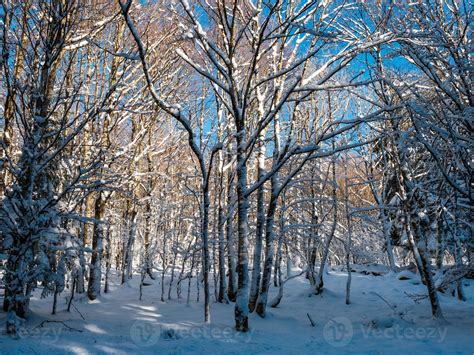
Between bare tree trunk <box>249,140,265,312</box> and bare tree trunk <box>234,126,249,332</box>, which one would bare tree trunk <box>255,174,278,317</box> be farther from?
bare tree trunk <box>234,126,249,332</box>

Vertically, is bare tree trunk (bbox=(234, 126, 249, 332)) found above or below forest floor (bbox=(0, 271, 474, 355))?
above

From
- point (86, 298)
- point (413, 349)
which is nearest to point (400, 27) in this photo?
point (413, 349)

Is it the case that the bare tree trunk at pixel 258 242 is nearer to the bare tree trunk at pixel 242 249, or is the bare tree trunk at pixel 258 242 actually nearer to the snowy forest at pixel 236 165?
the snowy forest at pixel 236 165

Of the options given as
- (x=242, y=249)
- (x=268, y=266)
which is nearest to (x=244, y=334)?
(x=242, y=249)

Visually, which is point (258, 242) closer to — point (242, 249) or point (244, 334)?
point (242, 249)

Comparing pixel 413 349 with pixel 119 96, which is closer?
pixel 413 349

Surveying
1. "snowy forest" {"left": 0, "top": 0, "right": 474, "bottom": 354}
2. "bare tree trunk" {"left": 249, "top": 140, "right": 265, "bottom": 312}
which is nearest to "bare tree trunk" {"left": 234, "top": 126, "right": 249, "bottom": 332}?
"snowy forest" {"left": 0, "top": 0, "right": 474, "bottom": 354}

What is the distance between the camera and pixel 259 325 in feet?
21.8

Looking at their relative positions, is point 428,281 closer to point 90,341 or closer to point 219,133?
point 90,341

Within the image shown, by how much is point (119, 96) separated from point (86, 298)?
582cm

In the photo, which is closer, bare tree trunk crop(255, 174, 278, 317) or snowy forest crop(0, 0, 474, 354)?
snowy forest crop(0, 0, 474, 354)

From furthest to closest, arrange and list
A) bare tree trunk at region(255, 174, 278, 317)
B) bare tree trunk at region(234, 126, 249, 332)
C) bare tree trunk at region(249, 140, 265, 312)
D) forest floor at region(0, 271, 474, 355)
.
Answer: bare tree trunk at region(255, 174, 278, 317) → bare tree trunk at region(249, 140, 265, 312) → bare tree trunk at region(234, 126, 249, 332) → forest floor at region(0, 271, 474, 355)

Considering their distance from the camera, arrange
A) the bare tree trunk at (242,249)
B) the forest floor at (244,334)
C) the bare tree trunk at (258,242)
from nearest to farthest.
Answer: the forest floor at (244,334)
the bare tree trunk at (242,249)
the bare tree trunk at (258,242)

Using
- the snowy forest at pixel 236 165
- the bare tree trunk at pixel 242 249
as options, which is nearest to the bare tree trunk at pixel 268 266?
the snowy forest at pixel 236 165
